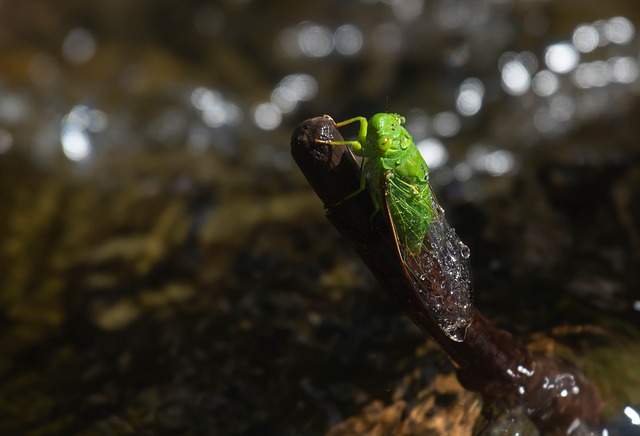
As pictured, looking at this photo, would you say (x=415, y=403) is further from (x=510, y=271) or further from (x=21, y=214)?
(x=21, y=214)

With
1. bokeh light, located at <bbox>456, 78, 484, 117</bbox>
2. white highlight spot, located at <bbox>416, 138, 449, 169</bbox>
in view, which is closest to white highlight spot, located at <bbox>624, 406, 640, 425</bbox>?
white highlight spot, located at <bbox>416, 138, 449, 169</bbox>

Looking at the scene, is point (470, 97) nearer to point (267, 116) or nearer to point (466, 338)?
point (267, 116)

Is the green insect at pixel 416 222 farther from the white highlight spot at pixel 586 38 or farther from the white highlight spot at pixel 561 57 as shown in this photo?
the white highlight spot at pixel 586 38

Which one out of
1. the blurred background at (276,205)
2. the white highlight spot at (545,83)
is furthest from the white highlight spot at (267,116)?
the white highlight spot at (545,83)

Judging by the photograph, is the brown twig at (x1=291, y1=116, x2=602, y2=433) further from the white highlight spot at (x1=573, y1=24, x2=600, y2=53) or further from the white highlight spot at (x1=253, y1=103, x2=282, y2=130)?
the white highlight spot at (x1=573, y1=24, x2=600, y2=53)

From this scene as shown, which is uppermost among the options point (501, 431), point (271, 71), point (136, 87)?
point (136, 87)

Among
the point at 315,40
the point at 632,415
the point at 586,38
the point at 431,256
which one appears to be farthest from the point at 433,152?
the point at 431,256

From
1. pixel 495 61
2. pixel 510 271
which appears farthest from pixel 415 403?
pixel 495 61
